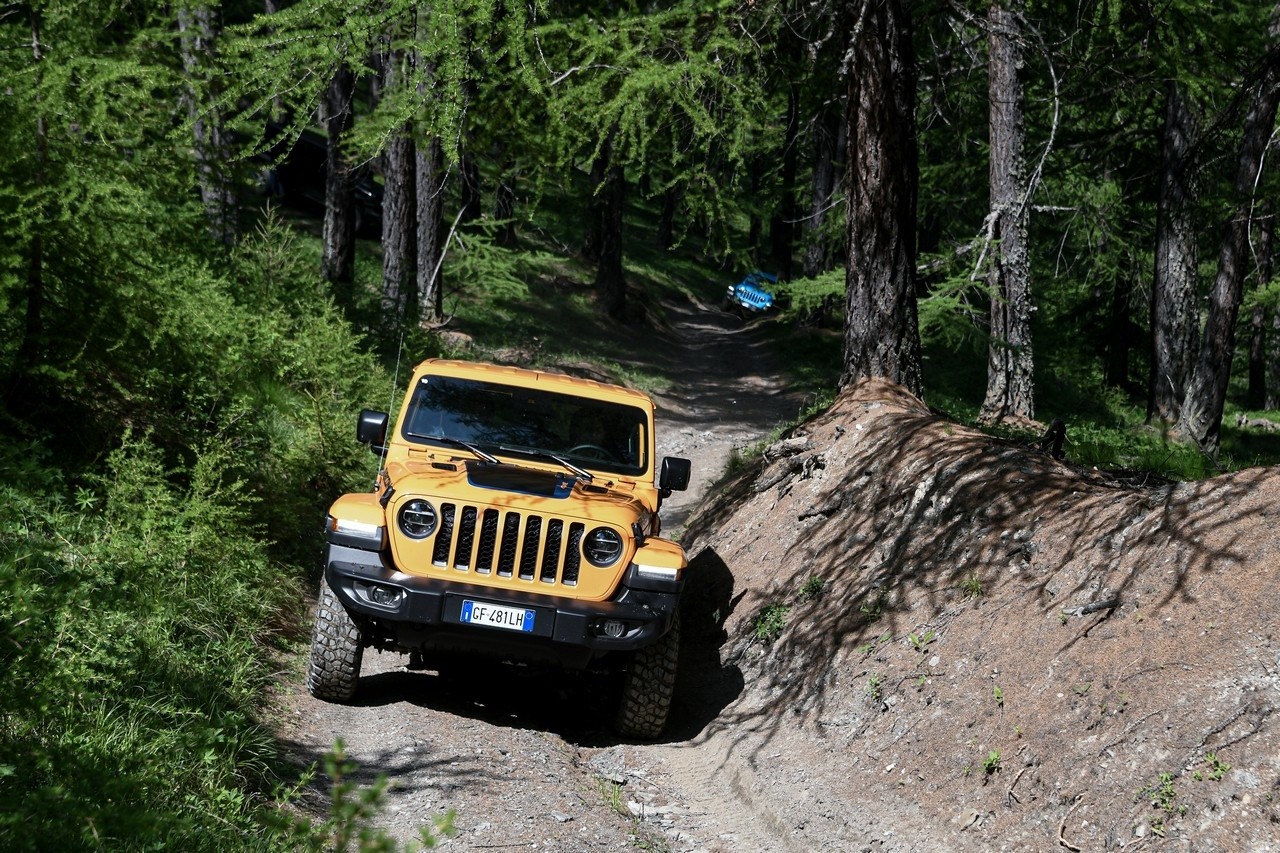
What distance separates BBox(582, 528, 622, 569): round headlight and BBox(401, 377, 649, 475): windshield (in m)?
1.21

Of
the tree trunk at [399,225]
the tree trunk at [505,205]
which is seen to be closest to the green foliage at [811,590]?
the tree trunk at [505,205]

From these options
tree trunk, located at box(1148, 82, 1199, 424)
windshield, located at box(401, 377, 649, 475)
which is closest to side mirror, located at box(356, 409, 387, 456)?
windshield, located at box(401, 377, 649, 475)

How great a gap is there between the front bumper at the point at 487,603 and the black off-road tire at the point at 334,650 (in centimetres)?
14

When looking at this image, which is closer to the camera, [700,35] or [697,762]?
[697,762]

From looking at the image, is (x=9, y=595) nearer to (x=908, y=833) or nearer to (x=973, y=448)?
(x=908, y=833)

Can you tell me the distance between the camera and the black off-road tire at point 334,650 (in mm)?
6938

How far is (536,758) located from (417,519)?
1.57 metres

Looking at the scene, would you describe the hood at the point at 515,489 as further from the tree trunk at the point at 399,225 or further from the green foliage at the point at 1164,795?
the tree trunk at the point at 399,225

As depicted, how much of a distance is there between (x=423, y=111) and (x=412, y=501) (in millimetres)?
2764

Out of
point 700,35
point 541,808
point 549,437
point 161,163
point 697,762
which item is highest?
point 700,35

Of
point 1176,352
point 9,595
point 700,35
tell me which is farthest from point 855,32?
point 1176,352

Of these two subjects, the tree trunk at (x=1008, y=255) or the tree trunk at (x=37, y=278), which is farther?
the tree trunk at (x=1008, y=255)

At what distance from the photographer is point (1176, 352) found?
1775 cm

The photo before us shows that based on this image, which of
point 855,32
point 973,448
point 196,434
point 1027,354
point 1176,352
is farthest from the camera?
point 1176,352
